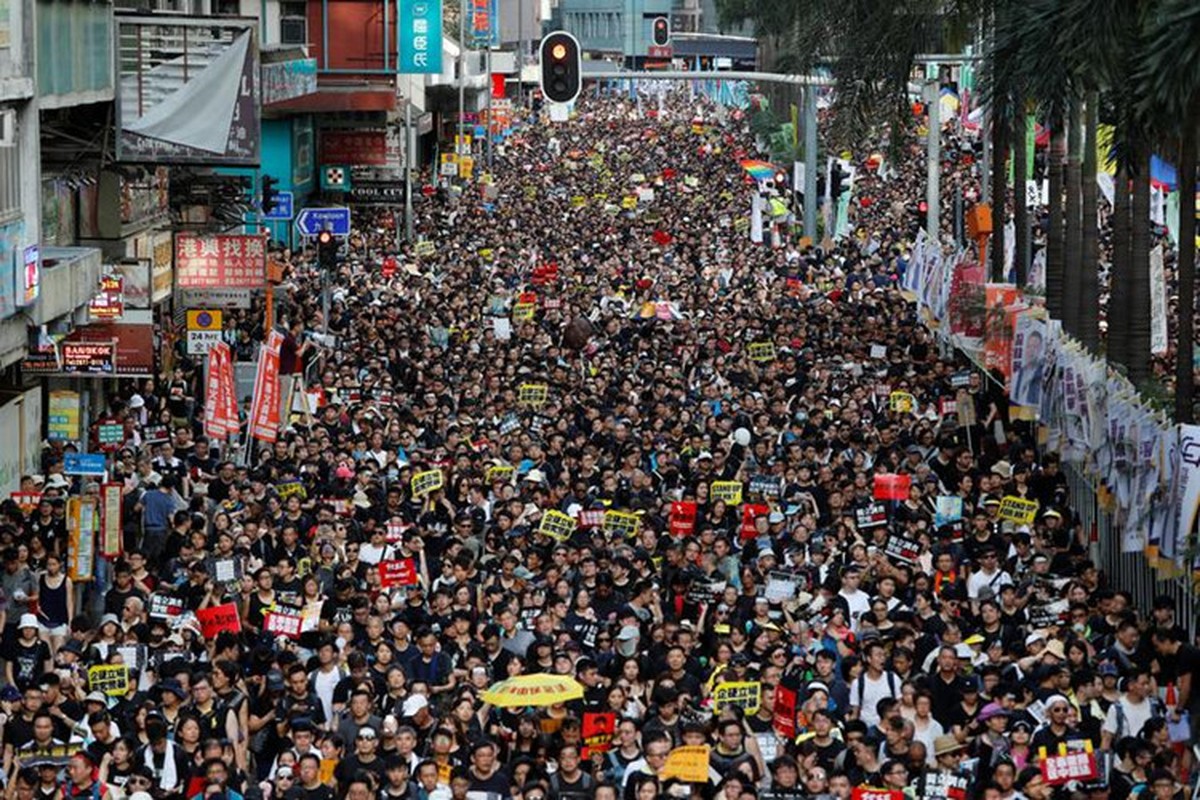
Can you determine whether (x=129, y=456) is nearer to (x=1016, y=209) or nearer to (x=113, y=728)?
(x=113, y=728)

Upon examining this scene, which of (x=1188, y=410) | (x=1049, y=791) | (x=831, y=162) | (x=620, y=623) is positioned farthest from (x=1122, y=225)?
(x=831, y=162)

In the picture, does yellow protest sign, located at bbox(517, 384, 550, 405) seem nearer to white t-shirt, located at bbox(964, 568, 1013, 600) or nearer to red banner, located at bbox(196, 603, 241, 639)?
white t-shirt, located at bbox(964, 568, 1013, 600)

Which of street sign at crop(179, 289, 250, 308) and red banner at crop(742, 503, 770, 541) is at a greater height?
street sign at crop(179, 289, 250, 308)

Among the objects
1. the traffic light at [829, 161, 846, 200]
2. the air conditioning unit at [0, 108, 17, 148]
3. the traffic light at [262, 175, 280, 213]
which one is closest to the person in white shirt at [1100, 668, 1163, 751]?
the air conditioning unit at [0, 108, 17, 148]

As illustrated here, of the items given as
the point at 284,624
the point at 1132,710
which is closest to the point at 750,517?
the point at 284,624

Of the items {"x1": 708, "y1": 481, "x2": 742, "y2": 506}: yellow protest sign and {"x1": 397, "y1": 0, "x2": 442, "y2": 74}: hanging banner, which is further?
{"x1": 397, "y1": 0, "x2": 442, "y2": 74}: hanging banner

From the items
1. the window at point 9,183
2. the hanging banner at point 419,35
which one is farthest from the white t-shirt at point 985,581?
the hanging banner at point 419,35

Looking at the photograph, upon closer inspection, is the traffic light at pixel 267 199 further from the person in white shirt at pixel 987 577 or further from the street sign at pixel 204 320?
the person in white shirt at pixel 987 577
